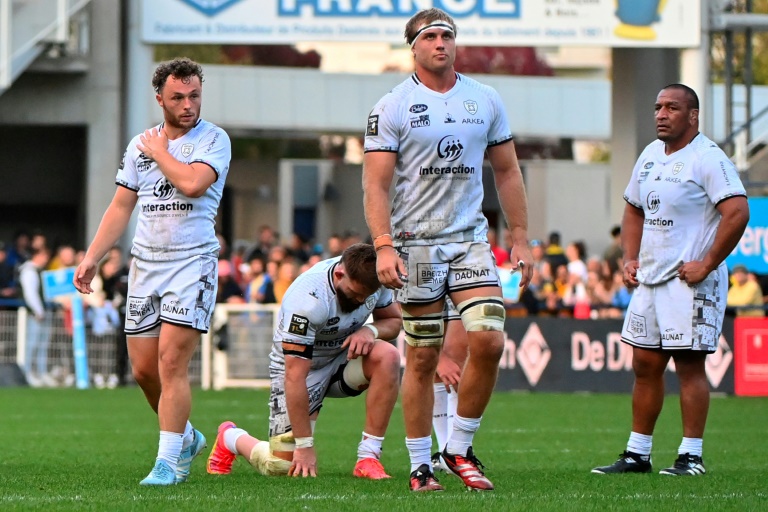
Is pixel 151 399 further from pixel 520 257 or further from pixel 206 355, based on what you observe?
pixel 206 355

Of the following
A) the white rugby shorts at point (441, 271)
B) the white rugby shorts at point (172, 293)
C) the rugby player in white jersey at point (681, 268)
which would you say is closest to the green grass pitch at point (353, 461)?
the rugby player in white jersey at point (681, 268)

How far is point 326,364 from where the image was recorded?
8633 mm

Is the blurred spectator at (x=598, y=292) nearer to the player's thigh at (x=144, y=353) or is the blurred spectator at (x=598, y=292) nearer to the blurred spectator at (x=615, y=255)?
the blurred spectator at (x=615, y=255)

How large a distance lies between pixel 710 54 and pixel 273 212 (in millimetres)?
14528

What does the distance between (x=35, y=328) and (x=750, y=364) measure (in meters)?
9.56

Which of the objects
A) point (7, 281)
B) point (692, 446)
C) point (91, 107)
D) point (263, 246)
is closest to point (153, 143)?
point (692, 446)

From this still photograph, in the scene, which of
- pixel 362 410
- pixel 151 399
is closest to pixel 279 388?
pixel 151 399

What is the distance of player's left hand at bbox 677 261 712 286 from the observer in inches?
331

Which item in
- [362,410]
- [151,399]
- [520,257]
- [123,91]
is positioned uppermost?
[123,91]

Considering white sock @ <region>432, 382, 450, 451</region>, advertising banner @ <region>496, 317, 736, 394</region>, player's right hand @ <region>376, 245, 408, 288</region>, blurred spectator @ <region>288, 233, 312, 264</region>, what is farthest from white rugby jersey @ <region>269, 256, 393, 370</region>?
blurred spectator @ <region>288, 233, 312, 264</region>

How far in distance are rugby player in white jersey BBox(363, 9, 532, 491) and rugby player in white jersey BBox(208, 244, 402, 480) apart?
0.79 m

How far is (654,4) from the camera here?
23859 millimetres

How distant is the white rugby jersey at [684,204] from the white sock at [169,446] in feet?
9.87

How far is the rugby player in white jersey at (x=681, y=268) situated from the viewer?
334 inches
